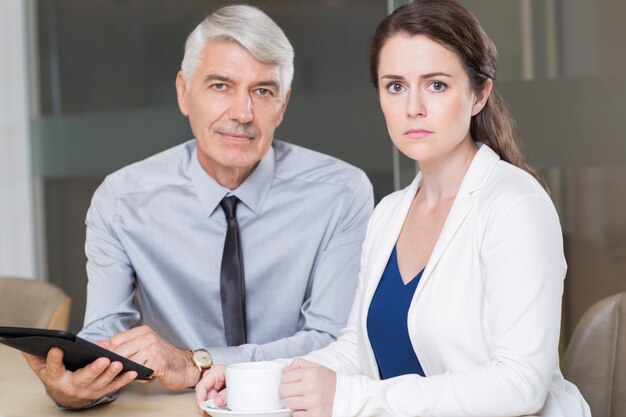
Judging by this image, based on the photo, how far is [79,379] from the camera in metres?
1.63

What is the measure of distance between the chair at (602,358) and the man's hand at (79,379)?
1.00 meters

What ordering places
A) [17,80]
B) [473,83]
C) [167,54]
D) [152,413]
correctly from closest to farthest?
1. [152,413]
2. [473,83]
3. [167,54]
4. [17,80]

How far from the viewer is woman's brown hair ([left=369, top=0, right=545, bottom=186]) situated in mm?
1778

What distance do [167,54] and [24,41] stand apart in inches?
44.2

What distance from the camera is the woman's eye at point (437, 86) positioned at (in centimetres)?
178

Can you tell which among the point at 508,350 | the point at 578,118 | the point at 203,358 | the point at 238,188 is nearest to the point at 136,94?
the point at 238,188

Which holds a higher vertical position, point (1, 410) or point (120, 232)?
point (120, 232)

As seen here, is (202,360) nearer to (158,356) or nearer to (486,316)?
(158,356)

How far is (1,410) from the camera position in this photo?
5.66 ft

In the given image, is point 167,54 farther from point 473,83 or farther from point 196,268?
point 473,83

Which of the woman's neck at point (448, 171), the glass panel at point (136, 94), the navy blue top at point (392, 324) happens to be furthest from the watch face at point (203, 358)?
the glass panel at point (136, 94)

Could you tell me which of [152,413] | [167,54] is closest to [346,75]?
[167,54]

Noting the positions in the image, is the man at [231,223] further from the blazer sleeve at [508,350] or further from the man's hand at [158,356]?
the blazer sleeve at [508,350]

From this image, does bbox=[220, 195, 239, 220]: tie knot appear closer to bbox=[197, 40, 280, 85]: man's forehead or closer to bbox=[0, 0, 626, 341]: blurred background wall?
bbox=[197, 40, 280, 85]: man's forehead
